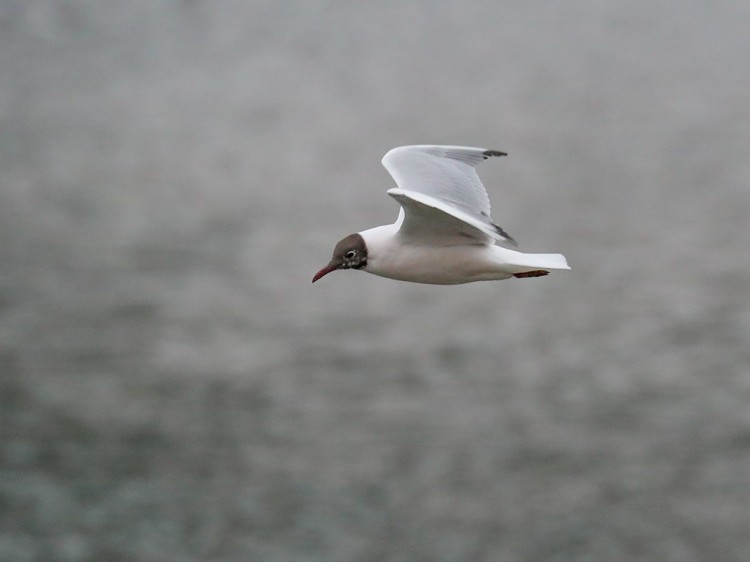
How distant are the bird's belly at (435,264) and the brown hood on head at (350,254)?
0.05m

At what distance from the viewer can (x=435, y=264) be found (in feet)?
20.5

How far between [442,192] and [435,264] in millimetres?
385

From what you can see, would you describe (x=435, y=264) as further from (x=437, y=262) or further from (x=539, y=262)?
(x=539, y=262)

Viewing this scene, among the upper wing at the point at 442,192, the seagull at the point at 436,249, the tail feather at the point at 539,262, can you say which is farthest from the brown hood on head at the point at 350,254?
the tail feather at the point at 539,262

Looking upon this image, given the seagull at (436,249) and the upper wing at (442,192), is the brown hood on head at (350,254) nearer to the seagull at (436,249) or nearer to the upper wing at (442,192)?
the seagull at (436,249)

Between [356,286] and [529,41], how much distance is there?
34.1ft

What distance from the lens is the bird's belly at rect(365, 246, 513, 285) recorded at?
6203mm

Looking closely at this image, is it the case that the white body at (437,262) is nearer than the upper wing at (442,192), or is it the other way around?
the upper wing at (442,192)

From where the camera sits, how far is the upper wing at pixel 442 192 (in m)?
5.69

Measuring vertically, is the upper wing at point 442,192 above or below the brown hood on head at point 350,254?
above

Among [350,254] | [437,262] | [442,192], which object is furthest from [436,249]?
→ [350,254]

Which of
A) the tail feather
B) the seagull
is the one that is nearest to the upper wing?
the seagull

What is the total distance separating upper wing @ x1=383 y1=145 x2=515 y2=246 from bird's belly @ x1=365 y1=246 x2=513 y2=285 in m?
0.08

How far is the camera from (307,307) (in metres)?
36.2
